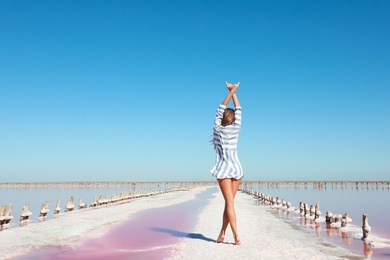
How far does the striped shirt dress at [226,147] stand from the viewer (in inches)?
286

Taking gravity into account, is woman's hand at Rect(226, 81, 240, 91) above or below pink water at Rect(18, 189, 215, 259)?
above

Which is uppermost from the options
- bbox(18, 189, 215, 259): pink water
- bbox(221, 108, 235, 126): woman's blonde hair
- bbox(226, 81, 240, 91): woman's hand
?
bbox(226, 81, 240, 91): woman's hand

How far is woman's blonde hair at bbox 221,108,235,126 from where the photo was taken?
293 inches

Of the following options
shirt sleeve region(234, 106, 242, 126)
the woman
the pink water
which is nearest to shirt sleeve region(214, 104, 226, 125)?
the woman

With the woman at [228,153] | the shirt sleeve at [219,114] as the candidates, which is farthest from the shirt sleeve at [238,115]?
the shirt sleeve at [219,114]

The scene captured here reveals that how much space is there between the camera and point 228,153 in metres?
7.37

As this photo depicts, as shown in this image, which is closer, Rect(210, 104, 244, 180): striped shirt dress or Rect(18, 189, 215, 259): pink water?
Rect(210, 104, 244, 180): striped shirt dress

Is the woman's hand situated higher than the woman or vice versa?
the woman's hand

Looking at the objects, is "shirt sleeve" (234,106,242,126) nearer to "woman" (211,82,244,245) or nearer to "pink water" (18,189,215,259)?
"woman" (211,82,244,245)

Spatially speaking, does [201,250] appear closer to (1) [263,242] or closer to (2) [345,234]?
(1) [263,242]

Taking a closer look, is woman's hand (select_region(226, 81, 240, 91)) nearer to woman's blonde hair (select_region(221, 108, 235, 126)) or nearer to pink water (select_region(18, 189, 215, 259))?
woman's blonde hair (select_region(221, 108, 235, 126))

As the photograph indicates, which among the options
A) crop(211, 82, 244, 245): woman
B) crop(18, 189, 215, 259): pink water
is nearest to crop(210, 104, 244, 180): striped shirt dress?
crop(211, 82, 244, 245): woman

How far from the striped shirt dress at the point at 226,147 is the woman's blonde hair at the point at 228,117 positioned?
6 centimetres

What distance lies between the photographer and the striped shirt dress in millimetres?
7254
